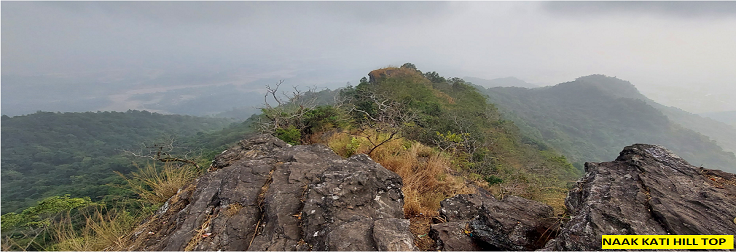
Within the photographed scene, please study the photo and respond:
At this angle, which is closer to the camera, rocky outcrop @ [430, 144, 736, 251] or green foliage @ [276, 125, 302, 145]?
rocky outcrop @ [430, 144, 736, 251]

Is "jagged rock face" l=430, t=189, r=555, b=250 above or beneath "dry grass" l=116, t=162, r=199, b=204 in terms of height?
beneath

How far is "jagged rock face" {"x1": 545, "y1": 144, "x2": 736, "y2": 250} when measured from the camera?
6.33 ft

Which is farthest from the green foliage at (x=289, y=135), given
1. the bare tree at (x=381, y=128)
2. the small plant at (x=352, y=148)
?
the small plant at (x=352, y=148)

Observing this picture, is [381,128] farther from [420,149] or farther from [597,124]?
[597,124]

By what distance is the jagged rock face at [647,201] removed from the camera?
75.9 inches

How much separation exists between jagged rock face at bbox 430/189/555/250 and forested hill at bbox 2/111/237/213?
19.3 m

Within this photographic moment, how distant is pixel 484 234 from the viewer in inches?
104

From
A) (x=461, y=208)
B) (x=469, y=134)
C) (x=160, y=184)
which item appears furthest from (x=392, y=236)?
(x=469, y=134)

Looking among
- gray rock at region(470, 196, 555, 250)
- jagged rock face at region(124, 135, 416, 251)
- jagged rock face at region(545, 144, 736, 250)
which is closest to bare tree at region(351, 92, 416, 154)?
jagged rock face at region(124, 135, 416, 251)

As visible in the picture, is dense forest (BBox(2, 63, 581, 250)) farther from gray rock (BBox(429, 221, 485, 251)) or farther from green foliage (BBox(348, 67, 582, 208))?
gray rock (BBox(429, 221, 485, 251))

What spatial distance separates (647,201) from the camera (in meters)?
2.14

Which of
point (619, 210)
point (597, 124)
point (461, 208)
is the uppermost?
point (619, 210)

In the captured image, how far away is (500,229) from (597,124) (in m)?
99.6

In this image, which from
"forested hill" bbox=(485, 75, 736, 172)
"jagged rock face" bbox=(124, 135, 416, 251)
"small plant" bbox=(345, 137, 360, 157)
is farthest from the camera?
"forested hill" bbox=(485, 75, 736, 172)
